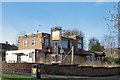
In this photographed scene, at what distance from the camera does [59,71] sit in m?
26.6

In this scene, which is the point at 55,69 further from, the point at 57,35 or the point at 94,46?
the point at 94,46

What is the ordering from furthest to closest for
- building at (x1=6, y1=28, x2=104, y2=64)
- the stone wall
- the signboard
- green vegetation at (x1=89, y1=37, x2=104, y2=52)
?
1. green vegetation at (x1=89, y1=37, x2=104, y2=52)
2. building at (x1=6, y1=28, x2=104, y2=64)
3. the signboard
4. the stone wall

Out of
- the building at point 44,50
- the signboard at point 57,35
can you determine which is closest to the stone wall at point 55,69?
the signboard at point 57,35

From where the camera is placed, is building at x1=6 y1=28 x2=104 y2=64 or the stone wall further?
building at x1=6 y1=28 x2=104 y2=64

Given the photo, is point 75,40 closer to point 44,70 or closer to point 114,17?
point 44,70

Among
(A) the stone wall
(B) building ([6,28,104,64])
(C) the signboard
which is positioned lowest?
(A) the stone wall

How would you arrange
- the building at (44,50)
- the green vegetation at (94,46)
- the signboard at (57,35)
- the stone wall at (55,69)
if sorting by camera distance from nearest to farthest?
the stone wall at (55,69)
the signboard at (57,35)
the building at (44,50)
the green vegetation at (94,46)

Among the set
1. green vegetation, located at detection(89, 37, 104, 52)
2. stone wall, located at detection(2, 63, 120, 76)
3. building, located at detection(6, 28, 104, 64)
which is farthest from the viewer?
green vegetation, located at detection(89, 37, 104, 52)

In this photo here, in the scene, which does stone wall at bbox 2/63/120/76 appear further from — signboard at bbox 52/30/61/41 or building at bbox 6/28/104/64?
building at bbox 6/28/104/64

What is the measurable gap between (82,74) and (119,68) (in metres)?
8.42

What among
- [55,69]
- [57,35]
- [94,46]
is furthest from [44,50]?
[94,46]

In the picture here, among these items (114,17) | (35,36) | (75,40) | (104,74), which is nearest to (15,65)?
(104,74)

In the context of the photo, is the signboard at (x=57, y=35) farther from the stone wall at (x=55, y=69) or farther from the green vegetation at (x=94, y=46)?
the green vegetation at (x=94, y=46)

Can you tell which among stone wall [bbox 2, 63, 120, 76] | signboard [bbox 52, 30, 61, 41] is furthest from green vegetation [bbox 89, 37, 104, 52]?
stone wall [bbox 2, 63, 120, 76]
